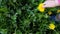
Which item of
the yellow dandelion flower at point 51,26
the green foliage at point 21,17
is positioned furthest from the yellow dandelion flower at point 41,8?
the yellow dandelion flower at point 51,26

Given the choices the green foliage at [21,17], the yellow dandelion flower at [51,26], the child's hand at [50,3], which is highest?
the child's hand at [50,3]

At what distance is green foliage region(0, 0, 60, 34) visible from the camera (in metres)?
1.75

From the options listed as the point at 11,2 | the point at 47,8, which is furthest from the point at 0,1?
the point at 47,8

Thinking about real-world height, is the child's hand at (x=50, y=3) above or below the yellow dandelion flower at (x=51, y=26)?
above

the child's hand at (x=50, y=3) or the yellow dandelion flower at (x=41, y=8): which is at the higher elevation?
the child's hand at (x=50, y=3)

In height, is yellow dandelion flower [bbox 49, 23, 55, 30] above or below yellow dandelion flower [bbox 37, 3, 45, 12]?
below

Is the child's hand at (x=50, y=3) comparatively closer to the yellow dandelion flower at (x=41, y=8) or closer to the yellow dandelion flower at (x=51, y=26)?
the yellow dandelion flower at (x=41, y=8)

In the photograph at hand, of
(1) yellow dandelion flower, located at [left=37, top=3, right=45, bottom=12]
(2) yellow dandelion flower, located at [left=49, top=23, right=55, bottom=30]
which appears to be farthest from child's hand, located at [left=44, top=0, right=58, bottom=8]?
(2) yellow dandelion flower, located at [left=49, top=23, right=55, bottom=30]

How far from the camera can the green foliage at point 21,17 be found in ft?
5.74

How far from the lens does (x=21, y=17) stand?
1777 millimetres

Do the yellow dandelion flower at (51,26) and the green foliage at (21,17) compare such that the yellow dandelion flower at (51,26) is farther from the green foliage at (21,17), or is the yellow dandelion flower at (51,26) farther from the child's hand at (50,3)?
the child's hand at (50,3)

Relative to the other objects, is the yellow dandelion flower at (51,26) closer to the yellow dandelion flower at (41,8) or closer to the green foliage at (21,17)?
the green foliage at (21,17)

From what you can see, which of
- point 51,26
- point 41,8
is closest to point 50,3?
point 41,8

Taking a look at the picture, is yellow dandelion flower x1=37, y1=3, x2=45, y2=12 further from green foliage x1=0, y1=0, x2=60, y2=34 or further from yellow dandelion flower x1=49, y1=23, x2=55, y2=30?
yellow dandelion flower x1=49, y1=23, x2=55, y2=30
